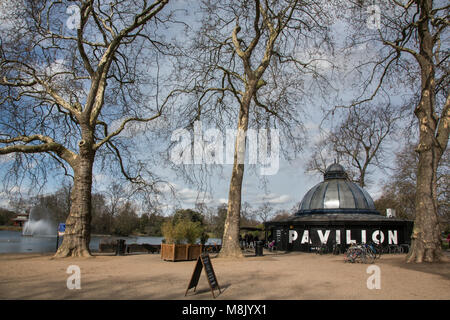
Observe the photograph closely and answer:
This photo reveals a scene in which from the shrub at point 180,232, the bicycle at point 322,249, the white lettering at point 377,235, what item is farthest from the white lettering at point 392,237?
the shrub at point 180,232

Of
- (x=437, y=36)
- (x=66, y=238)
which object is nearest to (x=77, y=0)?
(x=66, y=238)

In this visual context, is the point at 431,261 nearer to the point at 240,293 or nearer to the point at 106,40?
the point at 240,293

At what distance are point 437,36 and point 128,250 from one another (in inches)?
848

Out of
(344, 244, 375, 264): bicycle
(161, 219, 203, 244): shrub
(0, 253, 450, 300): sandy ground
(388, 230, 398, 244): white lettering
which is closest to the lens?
(0, 253, 450, 300): sandy ground

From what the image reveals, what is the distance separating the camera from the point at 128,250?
23.3m

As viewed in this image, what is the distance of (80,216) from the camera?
17031 millimetres

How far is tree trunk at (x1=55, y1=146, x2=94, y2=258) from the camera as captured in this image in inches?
655

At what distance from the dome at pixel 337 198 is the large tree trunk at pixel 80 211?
834 inches

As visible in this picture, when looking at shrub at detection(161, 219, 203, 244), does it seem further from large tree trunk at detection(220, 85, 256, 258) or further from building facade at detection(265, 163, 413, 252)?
building facade at detection(265, 163, 413, 252)

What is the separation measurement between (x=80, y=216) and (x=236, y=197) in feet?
25.1

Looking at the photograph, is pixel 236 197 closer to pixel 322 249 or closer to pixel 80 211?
pixel 80 211

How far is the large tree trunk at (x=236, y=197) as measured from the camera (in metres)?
17.8

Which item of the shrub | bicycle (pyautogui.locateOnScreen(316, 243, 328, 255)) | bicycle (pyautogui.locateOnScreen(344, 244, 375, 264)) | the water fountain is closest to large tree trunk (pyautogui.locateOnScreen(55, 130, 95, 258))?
the shrub
